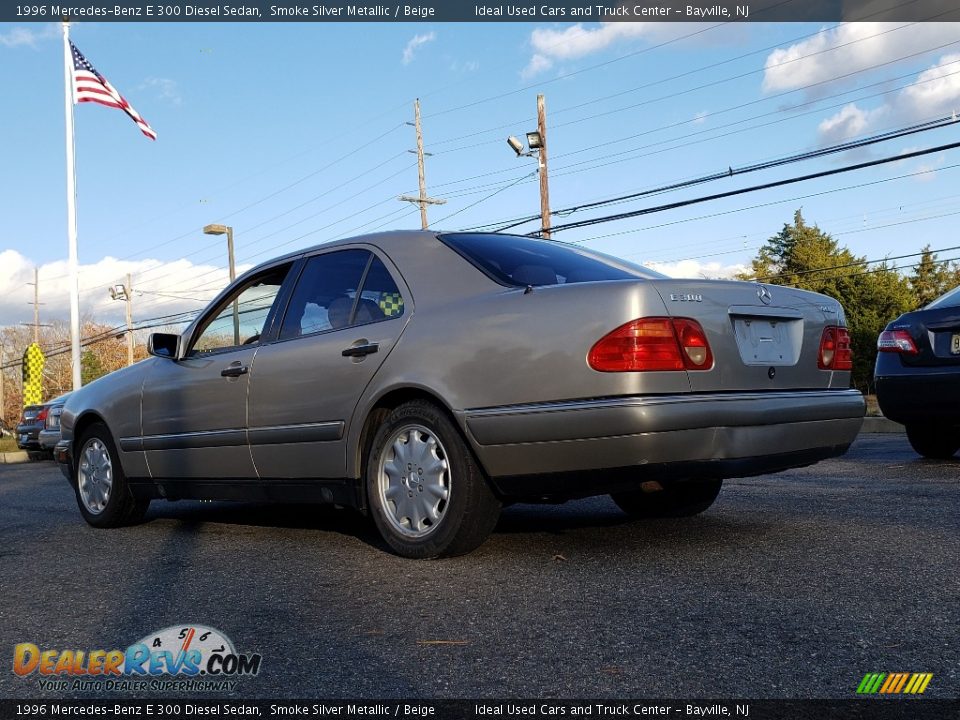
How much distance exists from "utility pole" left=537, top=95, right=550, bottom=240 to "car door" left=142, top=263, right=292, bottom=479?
67.1 feet

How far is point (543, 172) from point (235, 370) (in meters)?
22.0

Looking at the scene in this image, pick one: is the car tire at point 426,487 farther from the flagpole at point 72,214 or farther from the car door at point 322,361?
the flagpole at point 72,214

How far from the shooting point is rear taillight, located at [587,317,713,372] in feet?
11.9

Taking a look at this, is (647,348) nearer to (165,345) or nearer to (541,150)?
(165,345)

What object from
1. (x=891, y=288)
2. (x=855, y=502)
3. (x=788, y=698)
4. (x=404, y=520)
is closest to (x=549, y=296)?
(x=404, y=520)

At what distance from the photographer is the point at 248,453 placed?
497cm

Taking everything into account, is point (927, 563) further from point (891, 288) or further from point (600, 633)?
point (891, 288)

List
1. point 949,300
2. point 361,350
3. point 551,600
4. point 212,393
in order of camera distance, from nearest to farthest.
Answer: point 551,600
point 361,350
point 212,393
point 949,300

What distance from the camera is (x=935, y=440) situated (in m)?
7.64

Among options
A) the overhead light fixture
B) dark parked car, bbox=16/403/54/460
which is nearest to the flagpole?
dark parked car, bbox=16/403/54/460

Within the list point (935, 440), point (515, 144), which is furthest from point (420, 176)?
point (935, 440)

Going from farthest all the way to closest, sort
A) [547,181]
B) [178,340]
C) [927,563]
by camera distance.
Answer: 1. [547,181]
2. [178,340]
3. [927,563]

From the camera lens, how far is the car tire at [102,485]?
585 cm

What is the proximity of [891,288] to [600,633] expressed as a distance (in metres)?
56.8
